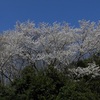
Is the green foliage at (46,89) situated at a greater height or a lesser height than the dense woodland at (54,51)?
lesser

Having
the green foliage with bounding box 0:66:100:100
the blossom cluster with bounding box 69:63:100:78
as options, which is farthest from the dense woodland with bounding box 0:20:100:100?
the green foliage with bounding box 0:66:100:100

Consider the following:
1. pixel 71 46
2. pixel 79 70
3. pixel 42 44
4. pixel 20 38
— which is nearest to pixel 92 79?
pixel 79 70

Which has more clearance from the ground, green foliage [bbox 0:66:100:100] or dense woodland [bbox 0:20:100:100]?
dense woodland [bbox 0:20:100:100]

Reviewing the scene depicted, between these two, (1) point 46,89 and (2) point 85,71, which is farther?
(2) point 85,71

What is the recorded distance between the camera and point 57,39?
26031mm

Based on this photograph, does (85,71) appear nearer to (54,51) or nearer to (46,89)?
(54,51)

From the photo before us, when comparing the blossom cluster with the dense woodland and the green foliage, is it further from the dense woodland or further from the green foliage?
the green foliage

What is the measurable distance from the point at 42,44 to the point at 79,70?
12.1ft

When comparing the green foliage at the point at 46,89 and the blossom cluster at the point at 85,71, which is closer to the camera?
the green foliage at the point at 46,89

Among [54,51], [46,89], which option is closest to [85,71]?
[54,51]

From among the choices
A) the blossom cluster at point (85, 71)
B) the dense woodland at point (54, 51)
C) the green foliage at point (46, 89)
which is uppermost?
the dense woodland at point (54, 51)

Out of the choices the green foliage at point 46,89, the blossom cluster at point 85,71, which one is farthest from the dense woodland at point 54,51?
the green foliage at point 46,89

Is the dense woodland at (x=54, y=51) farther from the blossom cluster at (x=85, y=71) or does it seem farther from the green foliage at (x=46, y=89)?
the green foliage at (x=46, y=89)

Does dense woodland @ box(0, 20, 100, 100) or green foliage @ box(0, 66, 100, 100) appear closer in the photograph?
green foliage @ box(0, 66, 100, 100)
